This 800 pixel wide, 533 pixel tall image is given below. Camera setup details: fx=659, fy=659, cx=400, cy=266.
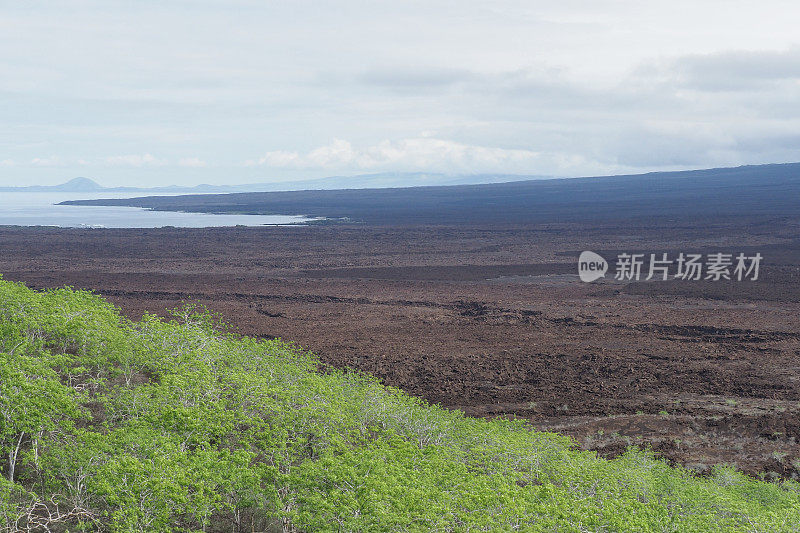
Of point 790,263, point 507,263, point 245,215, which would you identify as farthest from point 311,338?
point 245,215

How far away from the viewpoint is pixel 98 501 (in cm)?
954

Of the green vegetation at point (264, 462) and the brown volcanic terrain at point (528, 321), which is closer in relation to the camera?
A: the green vegetation at point (264, 462)

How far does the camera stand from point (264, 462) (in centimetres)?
1138

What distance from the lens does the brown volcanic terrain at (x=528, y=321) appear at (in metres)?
17.9

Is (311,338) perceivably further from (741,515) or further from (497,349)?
(741,515)

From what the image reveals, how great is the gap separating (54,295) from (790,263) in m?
46.5
